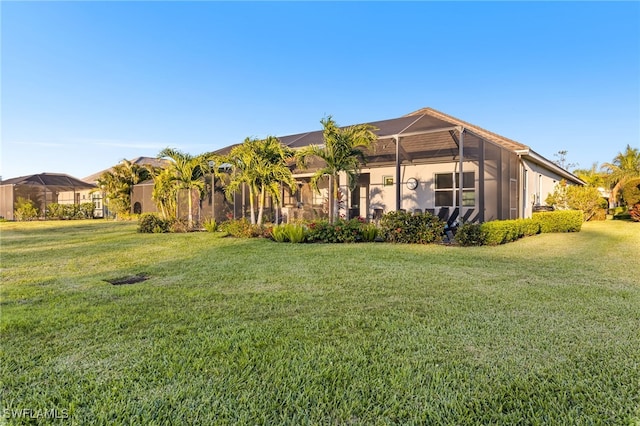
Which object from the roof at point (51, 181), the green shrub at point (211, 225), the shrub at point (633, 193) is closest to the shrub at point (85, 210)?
the roof at point (51, 181)

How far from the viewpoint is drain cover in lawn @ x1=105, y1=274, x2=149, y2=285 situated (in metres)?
4.96

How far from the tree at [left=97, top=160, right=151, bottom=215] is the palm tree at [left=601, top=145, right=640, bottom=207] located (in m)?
32.0

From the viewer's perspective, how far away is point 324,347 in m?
2.60

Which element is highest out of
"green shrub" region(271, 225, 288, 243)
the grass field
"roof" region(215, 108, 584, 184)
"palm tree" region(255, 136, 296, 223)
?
"roof" region(215, 108, 584, 184)

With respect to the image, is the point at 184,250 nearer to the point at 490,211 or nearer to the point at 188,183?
the point at 188,183

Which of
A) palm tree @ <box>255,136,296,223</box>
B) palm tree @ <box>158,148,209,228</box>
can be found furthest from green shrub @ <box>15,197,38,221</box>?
palm tree @ <box>255,136,296,223</box>

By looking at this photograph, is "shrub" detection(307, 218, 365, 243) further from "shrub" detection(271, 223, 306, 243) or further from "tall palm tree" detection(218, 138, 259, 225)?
"tall palm tree" detection(218, 138, 259, 225)

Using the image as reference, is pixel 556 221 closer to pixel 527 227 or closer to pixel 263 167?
pixel 527 227

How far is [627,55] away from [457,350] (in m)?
15.9

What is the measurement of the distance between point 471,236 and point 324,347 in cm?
696

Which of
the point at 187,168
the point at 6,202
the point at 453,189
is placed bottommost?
the point at 6,202

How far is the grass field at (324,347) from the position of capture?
6.13ft

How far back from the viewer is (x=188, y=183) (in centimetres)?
1317

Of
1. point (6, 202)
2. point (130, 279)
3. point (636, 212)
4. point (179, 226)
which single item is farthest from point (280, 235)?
point (6, 202)
